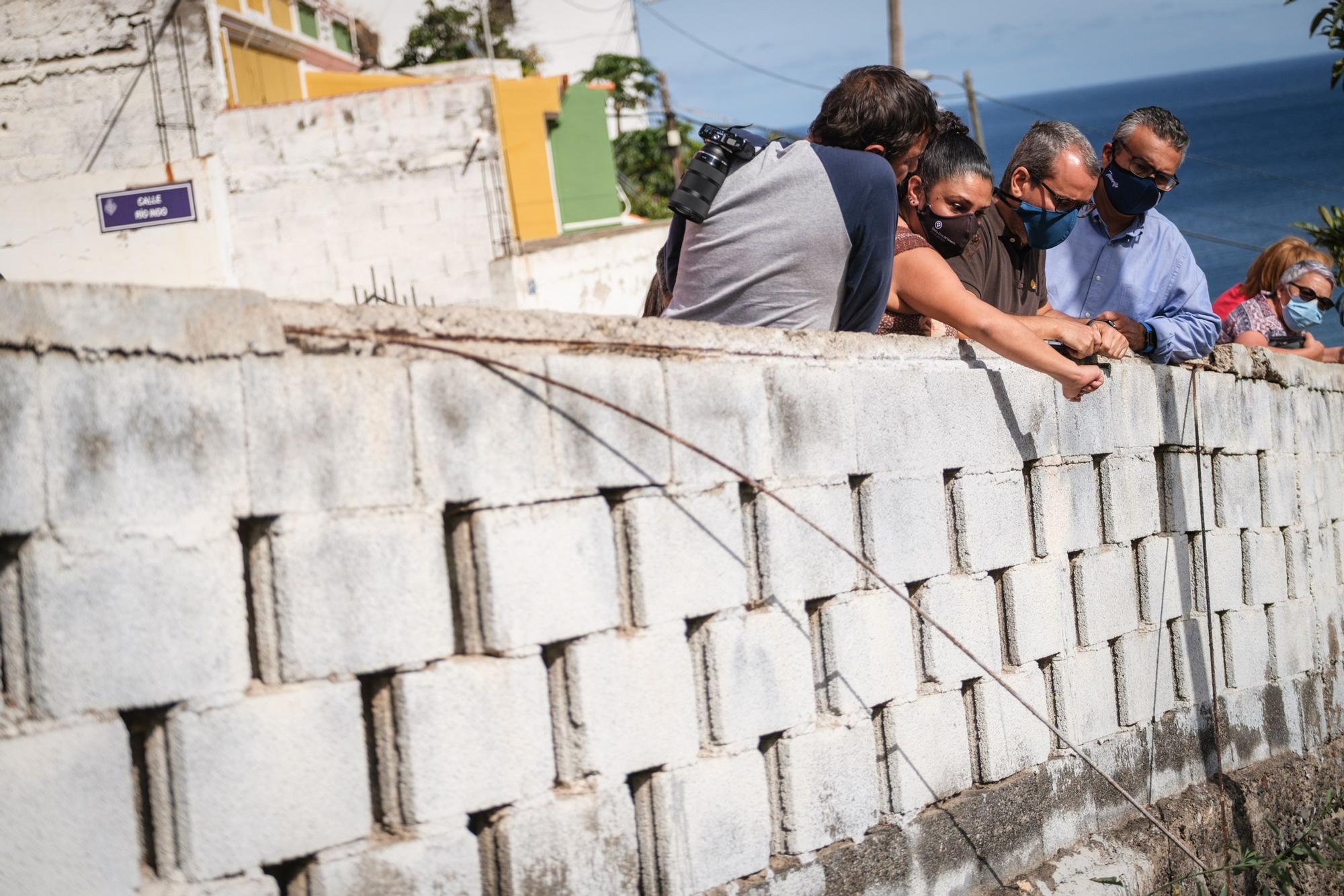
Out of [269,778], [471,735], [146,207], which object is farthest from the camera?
[146,207]

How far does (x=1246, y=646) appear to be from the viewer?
638 centimetres

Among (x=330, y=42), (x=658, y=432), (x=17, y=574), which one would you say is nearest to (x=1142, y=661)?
(x=658, y=432)

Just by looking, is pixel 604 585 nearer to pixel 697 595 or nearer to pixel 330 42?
pixel 697 595

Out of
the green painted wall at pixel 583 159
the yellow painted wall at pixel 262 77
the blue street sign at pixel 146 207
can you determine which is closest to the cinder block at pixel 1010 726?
the blue street sign at pixel 146 207

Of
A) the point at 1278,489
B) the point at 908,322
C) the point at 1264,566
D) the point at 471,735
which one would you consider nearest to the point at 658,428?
the point at 471,735

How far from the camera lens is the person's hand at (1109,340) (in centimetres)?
477

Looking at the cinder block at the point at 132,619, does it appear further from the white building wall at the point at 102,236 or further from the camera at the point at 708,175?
the white building wall at the point at 102,236

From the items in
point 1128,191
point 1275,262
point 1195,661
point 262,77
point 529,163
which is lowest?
point 1195,661

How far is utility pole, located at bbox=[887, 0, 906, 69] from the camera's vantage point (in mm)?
19469

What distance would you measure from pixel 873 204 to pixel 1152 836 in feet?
9.51

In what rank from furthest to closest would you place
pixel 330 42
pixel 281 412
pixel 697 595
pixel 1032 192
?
pixel 330 42, pixel 1032 192, pixel 697 595, pixel 281 412

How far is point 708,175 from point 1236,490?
3.77 meters

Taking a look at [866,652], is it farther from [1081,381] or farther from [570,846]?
[1081,381]

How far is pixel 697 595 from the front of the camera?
3467 mm
